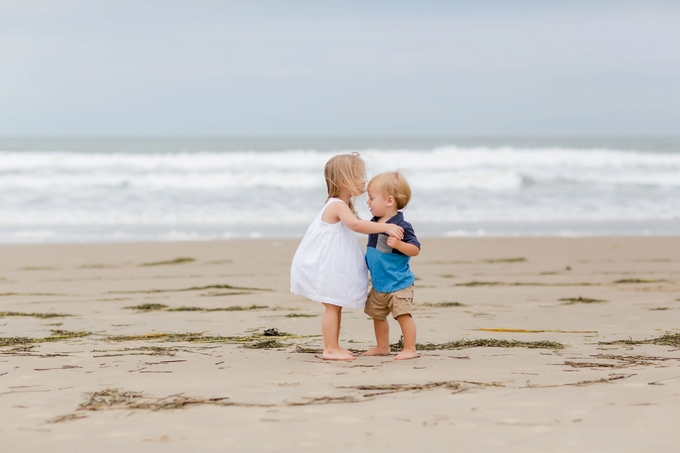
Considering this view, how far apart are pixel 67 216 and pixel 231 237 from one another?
4656mm

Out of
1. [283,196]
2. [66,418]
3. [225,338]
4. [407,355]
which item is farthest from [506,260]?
[283,196]

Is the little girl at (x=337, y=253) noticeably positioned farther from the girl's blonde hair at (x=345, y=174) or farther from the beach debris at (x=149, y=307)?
the beach debris at (x=149, y=307)

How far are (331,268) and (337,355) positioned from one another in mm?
501

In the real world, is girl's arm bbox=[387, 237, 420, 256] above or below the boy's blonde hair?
below

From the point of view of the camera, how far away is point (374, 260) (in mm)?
4203

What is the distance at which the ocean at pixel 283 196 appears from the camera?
43.7 ft

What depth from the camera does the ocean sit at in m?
13.3

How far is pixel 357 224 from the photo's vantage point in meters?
4.09

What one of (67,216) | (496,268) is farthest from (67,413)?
(67,216)

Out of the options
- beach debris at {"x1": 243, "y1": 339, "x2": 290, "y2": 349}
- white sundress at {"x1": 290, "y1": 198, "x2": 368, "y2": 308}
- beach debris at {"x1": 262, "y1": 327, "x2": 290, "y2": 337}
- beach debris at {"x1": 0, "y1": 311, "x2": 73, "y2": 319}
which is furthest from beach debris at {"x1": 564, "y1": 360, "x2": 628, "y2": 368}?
beach debris at {"x1": 0, "y1": 311, "x2": 73, "y2": 319}

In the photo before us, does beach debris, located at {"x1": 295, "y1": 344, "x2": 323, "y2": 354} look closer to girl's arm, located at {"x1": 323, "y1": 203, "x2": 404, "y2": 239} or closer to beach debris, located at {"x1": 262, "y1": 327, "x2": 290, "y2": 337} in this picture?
beach debris, located at {"x1": 262, "y1": 327, "x2": 290, "y2": 337}

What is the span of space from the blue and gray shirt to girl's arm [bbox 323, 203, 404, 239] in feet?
0.24

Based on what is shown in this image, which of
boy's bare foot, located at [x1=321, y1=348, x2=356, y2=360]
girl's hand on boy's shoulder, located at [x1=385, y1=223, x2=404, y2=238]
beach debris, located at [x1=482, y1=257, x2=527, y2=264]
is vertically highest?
girl's hand on boy's shoulder, located at [x1=385, y1=223, x2=404, y2=238]

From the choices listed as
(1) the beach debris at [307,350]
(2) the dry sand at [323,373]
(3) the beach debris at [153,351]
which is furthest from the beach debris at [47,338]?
(1) the beach debris at [307,350]
